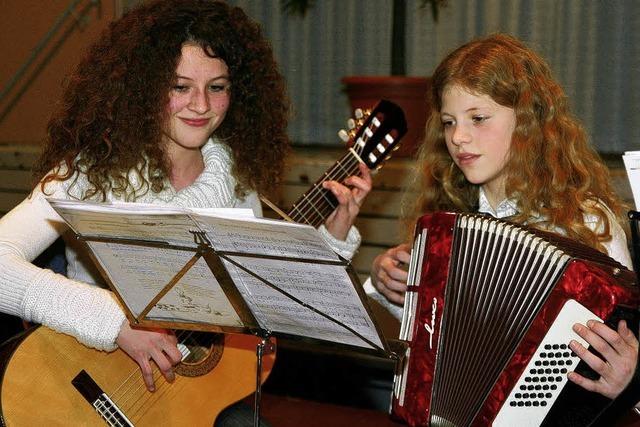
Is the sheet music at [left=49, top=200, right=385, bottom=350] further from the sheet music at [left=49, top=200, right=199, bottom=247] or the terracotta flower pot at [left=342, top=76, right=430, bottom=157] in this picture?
the terracotta flower pot at [left=342, top=76, right=430, bottom=157]

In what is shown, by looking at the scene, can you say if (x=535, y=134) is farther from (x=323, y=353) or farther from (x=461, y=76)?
(x=323, y=353)

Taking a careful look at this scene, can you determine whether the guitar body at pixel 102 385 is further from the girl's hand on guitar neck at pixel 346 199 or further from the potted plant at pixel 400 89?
the potted plant at pixel 400 89

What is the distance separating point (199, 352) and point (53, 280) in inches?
16.0

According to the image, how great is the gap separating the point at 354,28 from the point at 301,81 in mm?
438

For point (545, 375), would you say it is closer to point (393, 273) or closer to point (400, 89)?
point (393, 273)

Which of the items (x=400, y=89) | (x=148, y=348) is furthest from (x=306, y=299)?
(x=400, y=89)

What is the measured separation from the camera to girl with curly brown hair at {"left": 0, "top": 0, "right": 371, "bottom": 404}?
7.55ft

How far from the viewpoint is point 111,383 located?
2229mm

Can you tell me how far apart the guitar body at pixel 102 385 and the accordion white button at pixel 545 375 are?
758 millimetres

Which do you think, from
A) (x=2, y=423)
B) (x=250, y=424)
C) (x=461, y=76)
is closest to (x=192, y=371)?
(x=250, y=424)

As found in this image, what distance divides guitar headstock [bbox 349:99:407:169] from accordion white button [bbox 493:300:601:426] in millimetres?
957

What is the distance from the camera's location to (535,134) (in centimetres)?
236

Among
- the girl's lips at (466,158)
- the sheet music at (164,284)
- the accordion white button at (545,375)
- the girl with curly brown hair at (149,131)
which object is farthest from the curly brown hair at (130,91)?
the accordion white button at (545,375)

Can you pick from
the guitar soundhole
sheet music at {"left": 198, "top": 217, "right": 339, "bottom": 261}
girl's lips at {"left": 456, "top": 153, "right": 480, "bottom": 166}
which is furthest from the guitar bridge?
girl's lips at {"left": 456, "top": 153, "right": 480, "bottom": 166}
